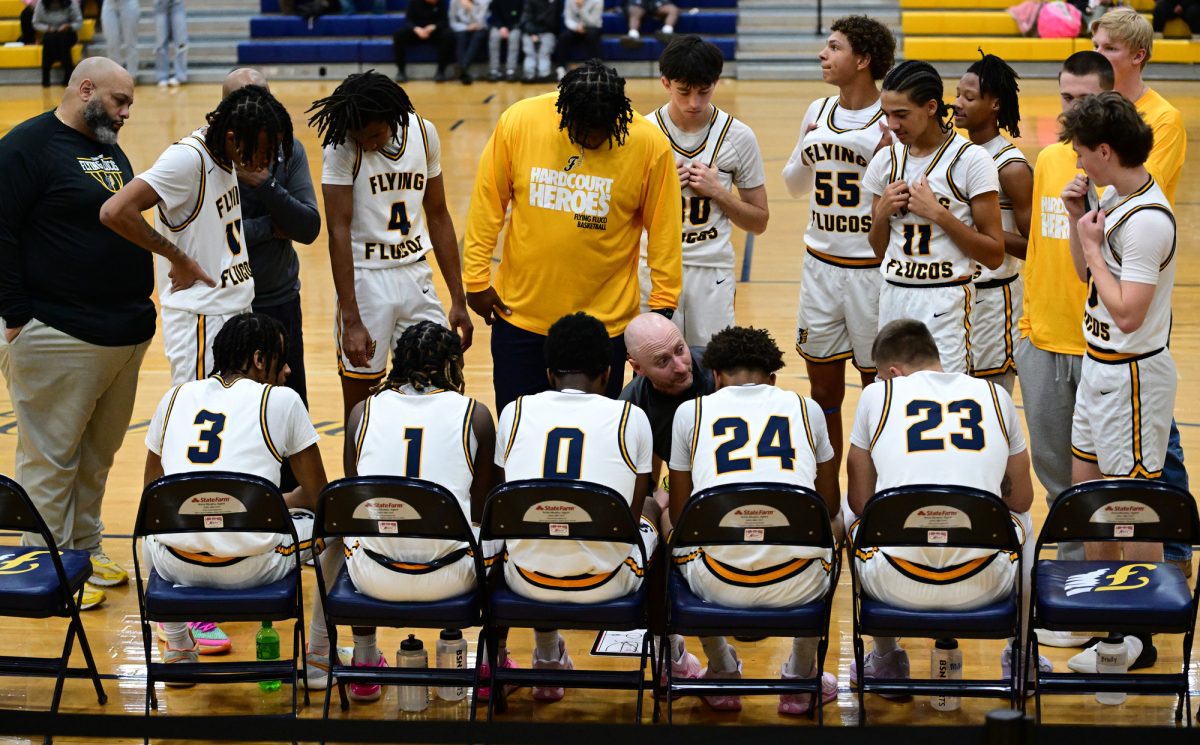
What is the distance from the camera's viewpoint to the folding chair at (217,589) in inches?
144

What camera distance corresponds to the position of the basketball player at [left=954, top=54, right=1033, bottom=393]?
16.5 ft

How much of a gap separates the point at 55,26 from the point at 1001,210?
16323mm

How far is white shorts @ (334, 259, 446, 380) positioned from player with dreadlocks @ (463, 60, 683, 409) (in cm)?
33

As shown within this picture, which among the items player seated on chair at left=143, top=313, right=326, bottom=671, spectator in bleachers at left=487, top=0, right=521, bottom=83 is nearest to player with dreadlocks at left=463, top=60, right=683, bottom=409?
player seated on chair at left=143, top=313, right=326, bottom=671

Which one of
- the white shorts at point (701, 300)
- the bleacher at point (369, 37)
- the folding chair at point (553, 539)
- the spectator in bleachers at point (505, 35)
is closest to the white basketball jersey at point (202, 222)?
the folding chair at point (553, 539)

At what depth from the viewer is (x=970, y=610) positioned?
11.9ft

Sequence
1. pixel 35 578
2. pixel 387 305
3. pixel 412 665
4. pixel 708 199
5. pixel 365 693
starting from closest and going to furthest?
pixel 35 578, pixel 412 665, pixel 365 693, pixel 387 305, pixel 708 199

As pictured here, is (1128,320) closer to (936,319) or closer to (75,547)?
(936,319)

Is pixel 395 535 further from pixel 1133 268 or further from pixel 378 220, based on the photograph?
pixel 1133 268

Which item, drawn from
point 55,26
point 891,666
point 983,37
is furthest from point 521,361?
point 983,37

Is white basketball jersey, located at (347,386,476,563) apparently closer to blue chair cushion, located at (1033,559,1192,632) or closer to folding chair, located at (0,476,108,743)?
folding chair, located at (0,476,108,743)

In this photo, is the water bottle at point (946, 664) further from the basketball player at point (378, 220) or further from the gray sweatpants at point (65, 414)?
the gray sweatpants at point (65, 414)

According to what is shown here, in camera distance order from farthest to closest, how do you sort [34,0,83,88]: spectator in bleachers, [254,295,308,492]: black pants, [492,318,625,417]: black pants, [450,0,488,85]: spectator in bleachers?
[450,0,488,85]: spectator in bleachers → [34,0,83,88]: spectator in bleachers → [254,295,308,492]: black pants → [492,318,625,417]: black pants

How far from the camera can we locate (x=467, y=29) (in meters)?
→ 18.9
